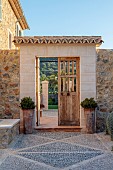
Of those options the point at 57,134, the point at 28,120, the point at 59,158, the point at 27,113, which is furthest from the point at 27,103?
the point at 59,158

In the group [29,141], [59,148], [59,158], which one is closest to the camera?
[59,158]

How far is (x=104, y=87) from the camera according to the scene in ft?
31.4

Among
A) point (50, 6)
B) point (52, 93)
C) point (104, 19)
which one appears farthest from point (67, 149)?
point (52, 93)

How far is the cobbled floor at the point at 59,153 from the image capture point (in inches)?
219


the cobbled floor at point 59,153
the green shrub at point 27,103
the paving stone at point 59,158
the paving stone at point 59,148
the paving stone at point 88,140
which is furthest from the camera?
the green shrub at point 27,103

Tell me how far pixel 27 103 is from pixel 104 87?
2876mm

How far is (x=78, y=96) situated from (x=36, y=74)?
72.0 inches

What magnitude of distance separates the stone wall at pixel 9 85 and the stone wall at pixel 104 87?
2989 millimetres

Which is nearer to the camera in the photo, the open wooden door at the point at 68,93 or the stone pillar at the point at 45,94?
the open wooden door at the point at 68,93

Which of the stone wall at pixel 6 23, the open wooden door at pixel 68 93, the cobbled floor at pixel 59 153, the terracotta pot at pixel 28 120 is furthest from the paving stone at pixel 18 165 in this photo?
the stone wall at pixel 6 23

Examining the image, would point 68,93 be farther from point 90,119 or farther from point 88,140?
point 88,140

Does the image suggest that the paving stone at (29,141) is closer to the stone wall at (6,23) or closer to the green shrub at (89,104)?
the green shrub at (89,104)

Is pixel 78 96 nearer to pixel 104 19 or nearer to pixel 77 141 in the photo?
pixel 77 141

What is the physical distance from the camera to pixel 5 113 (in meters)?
9.58
